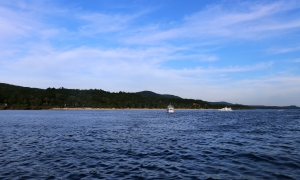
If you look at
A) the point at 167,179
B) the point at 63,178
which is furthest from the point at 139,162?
the point at 63,178

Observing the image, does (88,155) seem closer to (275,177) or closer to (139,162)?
(139,162)

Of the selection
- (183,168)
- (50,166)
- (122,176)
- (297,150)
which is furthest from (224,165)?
(50,166)

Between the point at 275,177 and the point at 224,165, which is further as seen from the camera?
the point at 224,165

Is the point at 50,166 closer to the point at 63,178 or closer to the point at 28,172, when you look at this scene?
the point at 28,172

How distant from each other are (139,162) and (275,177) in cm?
1155

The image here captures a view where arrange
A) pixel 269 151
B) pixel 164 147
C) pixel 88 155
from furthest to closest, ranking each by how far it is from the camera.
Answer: pixel 164 147 < pixel 269 151 < pixel 88 155

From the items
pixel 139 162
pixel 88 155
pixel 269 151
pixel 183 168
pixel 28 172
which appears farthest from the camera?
pixel 269 151

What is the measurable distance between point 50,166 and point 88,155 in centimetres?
553

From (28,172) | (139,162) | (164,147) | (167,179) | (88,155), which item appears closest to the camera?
(167,179)

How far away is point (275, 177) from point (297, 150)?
13.8 metres

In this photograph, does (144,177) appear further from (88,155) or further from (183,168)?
(88,155)

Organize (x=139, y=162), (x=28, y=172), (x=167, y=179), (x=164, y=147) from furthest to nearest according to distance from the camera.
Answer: (x=164, y=147) < (x=139, y=162) < (x=28, y=172) < (x=167, y=179)

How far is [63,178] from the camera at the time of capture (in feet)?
58.6

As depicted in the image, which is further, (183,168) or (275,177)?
(183,168)
